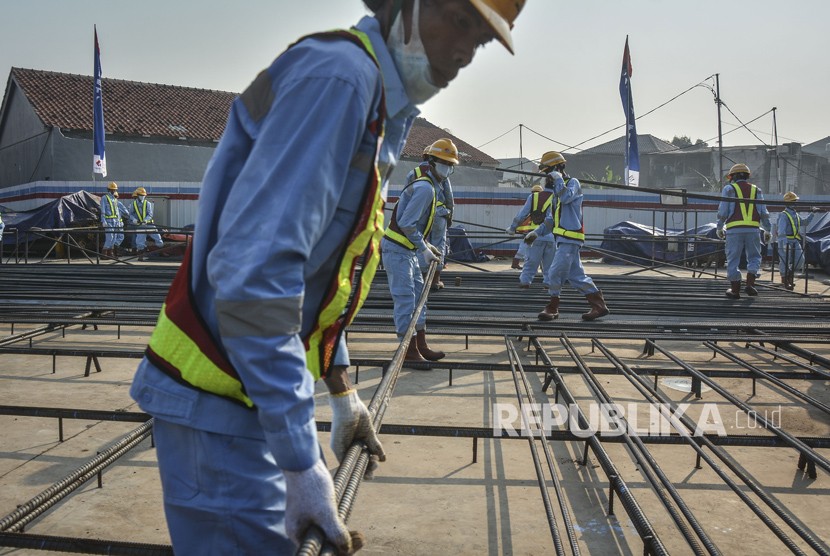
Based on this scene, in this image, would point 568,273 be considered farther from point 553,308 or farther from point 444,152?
point 444,152

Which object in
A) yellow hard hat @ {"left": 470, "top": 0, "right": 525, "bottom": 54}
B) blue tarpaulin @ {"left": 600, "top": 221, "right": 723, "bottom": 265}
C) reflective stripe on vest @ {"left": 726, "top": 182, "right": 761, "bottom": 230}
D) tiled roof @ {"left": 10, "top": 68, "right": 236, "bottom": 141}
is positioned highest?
tiled roof @ {"left": 10, "top": 68, "right": 236, "bottom": 141}

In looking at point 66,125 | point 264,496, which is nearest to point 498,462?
point 264,496

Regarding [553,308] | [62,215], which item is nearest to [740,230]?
[553,308]

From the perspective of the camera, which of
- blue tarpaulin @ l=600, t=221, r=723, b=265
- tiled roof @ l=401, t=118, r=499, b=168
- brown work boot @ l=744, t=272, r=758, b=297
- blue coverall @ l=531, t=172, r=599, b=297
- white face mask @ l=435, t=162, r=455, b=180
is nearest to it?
white face mask @ l=435, t=162, r=455, b=180

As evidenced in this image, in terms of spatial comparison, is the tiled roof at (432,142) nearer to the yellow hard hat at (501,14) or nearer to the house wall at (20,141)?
the house wall at (20,141)

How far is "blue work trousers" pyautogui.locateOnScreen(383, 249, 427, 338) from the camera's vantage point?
6.30 m

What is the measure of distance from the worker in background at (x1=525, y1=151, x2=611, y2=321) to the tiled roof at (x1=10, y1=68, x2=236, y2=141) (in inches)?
871

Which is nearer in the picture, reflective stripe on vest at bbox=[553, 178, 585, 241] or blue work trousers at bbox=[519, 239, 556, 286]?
reflective stripe on vest at bbox=[553, 178, 585, 241]

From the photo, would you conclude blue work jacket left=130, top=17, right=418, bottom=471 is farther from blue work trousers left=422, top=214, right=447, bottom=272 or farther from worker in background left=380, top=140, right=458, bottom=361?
blue work trousers left=422, top=214, right=447, bottom=272

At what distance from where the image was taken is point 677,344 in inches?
317

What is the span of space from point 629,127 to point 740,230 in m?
7.94

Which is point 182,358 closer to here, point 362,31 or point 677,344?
point 362,31

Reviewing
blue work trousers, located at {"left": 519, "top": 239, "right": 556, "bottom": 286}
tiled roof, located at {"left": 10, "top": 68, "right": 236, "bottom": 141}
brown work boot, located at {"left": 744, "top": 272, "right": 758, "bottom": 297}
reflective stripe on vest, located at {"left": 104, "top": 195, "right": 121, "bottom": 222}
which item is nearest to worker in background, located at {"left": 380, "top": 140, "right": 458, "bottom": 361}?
blue work trousers, located at {"left": 519, "top": 239, "right": 556, "bottom": 286}

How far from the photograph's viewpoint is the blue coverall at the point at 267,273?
114 cm
